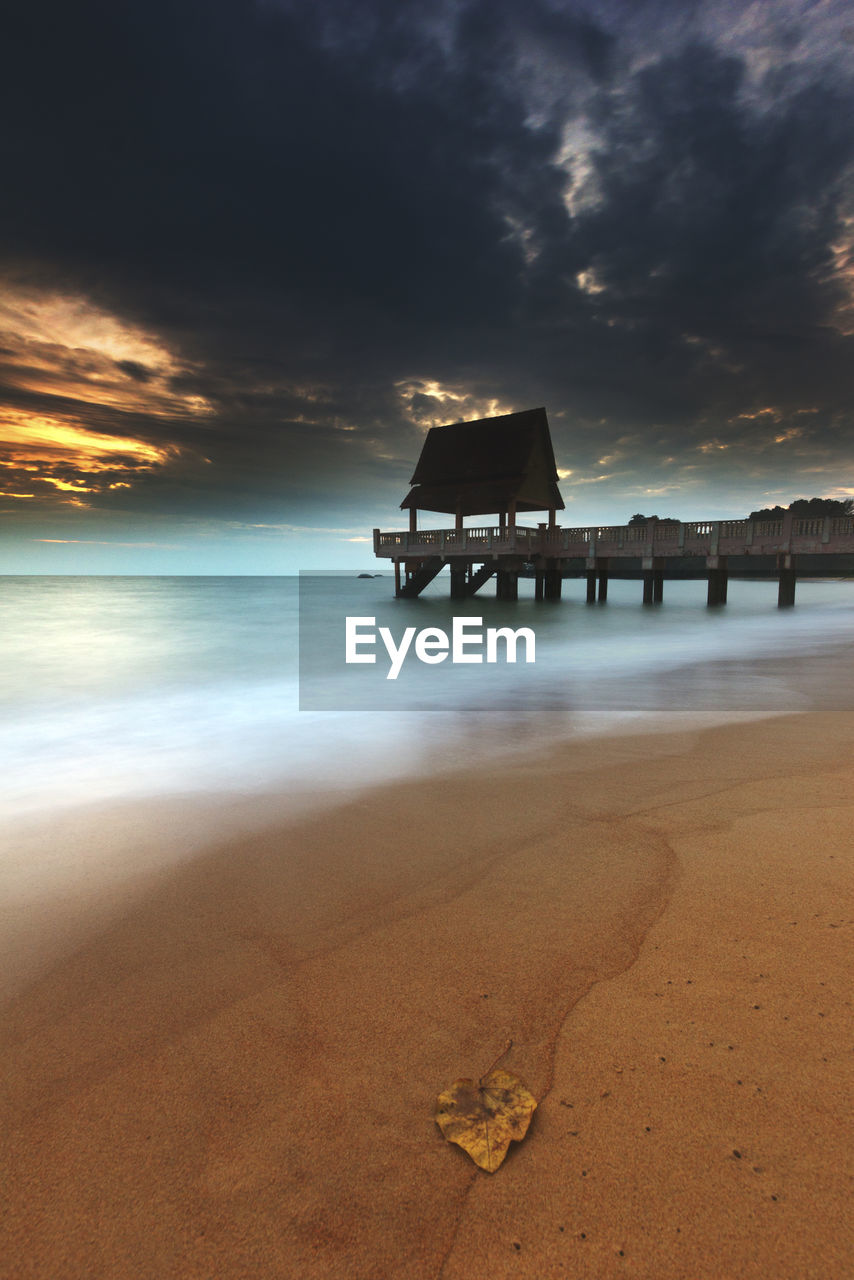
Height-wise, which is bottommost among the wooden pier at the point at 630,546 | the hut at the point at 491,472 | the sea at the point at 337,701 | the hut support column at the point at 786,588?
the sea at the point at 337,701

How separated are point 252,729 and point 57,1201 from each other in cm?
626

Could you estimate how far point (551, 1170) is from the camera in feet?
5.42

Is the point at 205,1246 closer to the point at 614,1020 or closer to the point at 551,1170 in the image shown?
the point at 551,1170

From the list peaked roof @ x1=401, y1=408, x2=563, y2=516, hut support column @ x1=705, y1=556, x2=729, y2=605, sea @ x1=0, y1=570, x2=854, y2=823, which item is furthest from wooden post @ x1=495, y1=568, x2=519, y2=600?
sea @ x1=0, y1=570, x2=854, y2=823

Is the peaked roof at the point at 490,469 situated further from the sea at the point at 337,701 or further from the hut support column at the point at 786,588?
the hut support column at the point at 786,588

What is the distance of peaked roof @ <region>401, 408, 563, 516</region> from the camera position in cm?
2722

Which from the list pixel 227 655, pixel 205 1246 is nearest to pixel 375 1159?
pixel 205 1246

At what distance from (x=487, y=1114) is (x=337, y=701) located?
25.8 feet

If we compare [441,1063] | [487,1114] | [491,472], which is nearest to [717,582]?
[491,472]

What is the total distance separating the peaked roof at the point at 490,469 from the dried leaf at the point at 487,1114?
26.0 metres

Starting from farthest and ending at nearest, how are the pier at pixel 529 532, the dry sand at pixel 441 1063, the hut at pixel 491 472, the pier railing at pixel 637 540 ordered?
1. the hut at pixel 491 472
2. the pier at pixel 529 532
3. the pier railing at pixel 637 540
4. the dry sand at pixel 441 1063

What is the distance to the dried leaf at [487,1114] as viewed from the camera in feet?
5.65

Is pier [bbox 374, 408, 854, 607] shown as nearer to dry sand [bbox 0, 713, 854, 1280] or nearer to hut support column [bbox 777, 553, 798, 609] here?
A: hut support column [bbox 777, 553, 798, 609]

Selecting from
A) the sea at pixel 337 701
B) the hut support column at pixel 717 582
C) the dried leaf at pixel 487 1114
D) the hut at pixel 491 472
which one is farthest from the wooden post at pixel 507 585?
the dried leaf at pixel 487 1114
